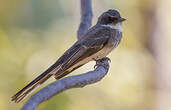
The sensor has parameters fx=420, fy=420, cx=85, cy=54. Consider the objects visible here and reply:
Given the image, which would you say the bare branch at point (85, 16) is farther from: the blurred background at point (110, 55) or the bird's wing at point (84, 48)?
the blurred background at point (110, 55)

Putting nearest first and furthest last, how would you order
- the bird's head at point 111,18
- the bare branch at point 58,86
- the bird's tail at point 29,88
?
1. the bare branch at point 58,86
2. the bird's tail at point 29,88
3. the bird's head at point 111,18

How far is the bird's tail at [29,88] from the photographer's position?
4094 mm

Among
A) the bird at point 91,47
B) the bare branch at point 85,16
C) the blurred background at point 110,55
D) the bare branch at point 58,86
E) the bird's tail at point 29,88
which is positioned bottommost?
the bare branch at point 58,86

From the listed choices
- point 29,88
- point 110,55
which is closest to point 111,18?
point 29,88

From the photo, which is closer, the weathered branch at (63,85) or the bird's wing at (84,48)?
the weathered branch at (63,85)

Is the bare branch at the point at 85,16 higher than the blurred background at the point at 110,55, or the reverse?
the blurred background at the point at 110,55

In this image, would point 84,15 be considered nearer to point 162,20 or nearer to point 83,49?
point 83,49

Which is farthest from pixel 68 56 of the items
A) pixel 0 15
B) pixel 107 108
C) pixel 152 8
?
pixel 152 8

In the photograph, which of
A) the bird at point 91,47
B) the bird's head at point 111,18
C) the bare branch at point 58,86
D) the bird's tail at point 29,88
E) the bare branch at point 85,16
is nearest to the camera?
the bare branch at point 58,86

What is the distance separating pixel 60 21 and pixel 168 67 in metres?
3.23

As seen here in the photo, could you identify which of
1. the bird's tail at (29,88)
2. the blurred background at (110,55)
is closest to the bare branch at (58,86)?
the bird's tail at (29,88)

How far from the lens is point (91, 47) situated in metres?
5.59

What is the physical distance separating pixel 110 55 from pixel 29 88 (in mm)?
6339

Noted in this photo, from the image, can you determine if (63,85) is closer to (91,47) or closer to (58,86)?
(58,86)
